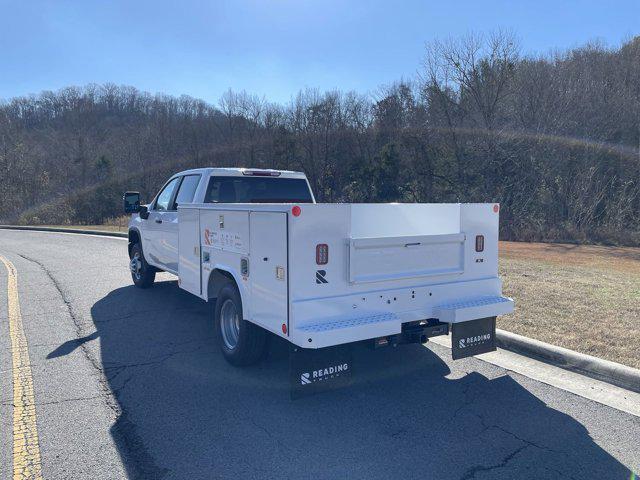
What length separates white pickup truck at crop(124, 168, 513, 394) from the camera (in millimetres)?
4148

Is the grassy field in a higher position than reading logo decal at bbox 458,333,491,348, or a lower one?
lower

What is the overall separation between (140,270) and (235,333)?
4769 mm

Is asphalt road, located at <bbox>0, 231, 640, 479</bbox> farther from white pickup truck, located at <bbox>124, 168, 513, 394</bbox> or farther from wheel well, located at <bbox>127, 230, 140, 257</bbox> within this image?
wheel well, located at <bbox>127, 230, 140, 257</bbox>

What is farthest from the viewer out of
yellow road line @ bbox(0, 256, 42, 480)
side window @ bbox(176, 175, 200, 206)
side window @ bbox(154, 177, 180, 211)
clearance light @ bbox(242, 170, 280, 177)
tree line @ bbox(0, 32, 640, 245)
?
tree line @ bbox(0, 32, 640, 245)

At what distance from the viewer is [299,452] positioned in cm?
369

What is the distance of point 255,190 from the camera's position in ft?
23.9

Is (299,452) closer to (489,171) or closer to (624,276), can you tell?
(624,276)

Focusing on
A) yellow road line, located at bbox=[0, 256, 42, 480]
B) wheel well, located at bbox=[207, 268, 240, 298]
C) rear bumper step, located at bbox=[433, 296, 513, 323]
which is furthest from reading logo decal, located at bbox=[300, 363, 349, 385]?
yellow road line, located at bbox=[0, 256, 42, 480]

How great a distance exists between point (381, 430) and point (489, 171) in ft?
81.6

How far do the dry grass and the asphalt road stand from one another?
1.15 metres

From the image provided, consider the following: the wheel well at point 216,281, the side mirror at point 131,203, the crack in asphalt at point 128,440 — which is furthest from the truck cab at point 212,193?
the crack in asphalt at point 128,440

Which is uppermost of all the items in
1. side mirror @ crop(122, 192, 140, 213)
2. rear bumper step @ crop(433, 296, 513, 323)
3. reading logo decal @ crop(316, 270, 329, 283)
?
side mirror @ crop(122, 192, 140, 213)

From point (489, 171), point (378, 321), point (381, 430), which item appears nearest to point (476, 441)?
point (381, 430)

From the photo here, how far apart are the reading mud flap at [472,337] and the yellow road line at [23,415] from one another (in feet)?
11.6
